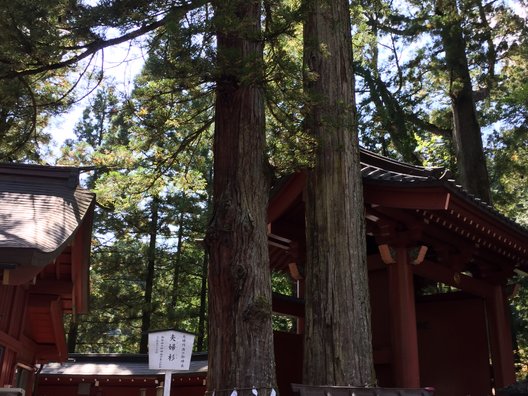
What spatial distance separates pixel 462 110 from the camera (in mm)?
11484

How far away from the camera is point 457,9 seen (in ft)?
36.4

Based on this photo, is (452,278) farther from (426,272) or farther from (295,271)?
(295,271)

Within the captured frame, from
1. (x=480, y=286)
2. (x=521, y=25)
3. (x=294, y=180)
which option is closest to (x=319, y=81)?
(x=294, y=180)

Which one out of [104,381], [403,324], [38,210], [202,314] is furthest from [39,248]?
[202,314]

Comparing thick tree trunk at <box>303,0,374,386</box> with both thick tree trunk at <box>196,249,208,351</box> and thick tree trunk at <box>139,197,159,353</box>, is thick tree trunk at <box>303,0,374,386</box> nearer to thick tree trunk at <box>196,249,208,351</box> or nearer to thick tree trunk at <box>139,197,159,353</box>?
thick tree trunk at <box>139,197,159,353</box>

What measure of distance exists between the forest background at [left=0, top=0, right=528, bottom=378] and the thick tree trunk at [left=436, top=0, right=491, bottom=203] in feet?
0.21

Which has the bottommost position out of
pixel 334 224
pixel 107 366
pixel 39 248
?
pixel 107 366

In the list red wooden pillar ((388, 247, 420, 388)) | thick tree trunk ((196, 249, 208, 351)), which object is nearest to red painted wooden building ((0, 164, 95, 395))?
red wooden pillar ((388, 247, 420, 388))

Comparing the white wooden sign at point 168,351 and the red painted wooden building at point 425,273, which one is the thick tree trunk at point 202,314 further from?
the white wooden sign at point 168,351

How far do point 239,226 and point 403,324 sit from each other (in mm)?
2560

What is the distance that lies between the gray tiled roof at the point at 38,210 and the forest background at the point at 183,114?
3.12 ft

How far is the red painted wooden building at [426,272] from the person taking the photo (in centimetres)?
578

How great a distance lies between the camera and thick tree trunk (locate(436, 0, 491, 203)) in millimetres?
10672

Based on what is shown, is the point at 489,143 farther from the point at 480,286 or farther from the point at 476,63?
the point at 480,286
